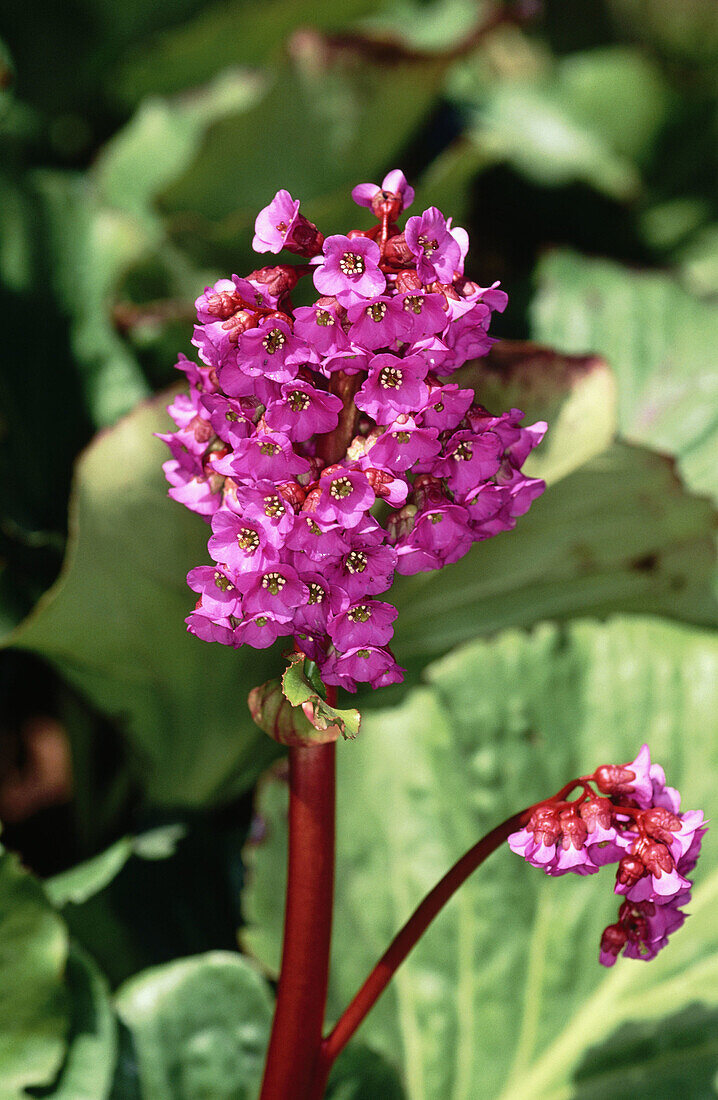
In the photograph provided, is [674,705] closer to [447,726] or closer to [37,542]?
[447,726]

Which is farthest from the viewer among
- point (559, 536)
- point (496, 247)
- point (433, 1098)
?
point (496, 247)

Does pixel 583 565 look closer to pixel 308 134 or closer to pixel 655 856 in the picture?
pixel 655 856

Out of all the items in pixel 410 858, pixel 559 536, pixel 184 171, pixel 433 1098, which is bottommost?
pixel 433 1098

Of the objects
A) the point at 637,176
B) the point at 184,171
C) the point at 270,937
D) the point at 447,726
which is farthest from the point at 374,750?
the point at 637,176

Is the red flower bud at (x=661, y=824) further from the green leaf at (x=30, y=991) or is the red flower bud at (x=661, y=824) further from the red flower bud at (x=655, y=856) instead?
the green leaf at (x=30, y=991)

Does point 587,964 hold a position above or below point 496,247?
below

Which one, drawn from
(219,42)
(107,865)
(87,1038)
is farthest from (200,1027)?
(219,42)
